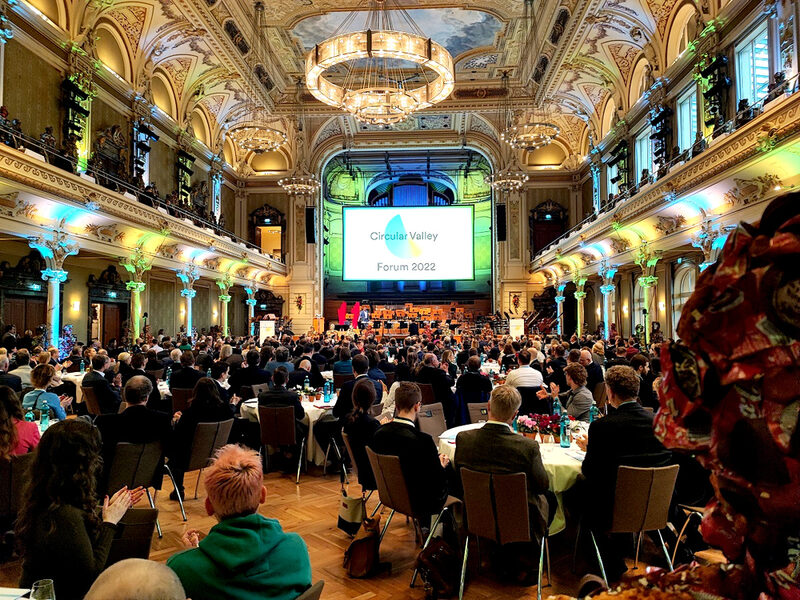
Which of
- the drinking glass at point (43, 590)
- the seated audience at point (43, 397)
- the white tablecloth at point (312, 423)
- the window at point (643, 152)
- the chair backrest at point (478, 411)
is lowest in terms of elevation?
the white tablecloth at point (312, 423)

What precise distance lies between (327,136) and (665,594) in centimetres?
2607

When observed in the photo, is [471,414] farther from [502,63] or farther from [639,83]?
[502,63]

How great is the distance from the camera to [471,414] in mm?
5305

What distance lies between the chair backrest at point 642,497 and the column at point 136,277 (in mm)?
13161

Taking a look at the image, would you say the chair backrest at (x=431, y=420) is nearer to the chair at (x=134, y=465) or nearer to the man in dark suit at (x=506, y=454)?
the man in dark suit at (x=506, y=454)

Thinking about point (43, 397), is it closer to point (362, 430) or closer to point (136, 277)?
point (362, 430)

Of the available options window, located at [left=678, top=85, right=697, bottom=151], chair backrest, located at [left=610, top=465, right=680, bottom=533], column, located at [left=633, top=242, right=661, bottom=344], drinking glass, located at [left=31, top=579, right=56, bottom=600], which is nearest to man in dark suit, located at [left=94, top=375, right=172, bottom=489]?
drinking glass, located at [left=31, top=579, right=56, bottom=600]

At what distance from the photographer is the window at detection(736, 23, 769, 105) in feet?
34.1

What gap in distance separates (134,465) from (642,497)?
10.9 feet

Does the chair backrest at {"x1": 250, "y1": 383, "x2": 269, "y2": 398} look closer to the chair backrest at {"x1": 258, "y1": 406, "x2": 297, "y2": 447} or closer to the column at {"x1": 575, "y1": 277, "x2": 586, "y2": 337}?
the chair backrest at {"x1": 258, "y1": 406, "x2": 297, "y2": 447}

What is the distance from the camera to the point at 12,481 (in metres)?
3.13

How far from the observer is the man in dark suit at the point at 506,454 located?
2.91m

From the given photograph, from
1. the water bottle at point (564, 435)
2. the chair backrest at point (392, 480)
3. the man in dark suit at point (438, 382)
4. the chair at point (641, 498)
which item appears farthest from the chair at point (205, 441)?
the chair at point (641, 498)

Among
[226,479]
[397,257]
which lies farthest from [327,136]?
[226,479]
